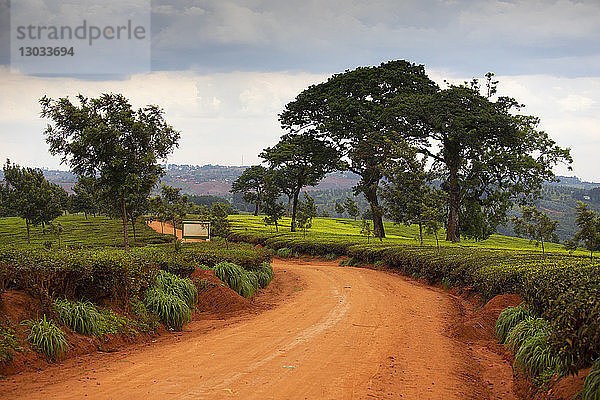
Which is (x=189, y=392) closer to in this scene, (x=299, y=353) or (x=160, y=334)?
(x=299, y=353)

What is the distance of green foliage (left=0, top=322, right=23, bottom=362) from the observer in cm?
587

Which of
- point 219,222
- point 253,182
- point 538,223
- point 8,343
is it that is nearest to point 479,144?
point 538,223

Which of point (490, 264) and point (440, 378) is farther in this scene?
point (490, 264)

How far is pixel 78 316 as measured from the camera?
7301 mm

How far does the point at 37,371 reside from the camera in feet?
19.8

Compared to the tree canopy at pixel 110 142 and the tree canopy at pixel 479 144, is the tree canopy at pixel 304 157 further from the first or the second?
the tree canopy at pixel 110 142

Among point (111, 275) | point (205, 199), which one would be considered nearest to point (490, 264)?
point (111, 275)

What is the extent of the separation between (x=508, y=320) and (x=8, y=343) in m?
8.40

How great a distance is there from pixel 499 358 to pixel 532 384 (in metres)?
1.82

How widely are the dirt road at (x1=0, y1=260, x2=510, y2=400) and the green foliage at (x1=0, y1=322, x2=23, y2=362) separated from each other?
1.29ft

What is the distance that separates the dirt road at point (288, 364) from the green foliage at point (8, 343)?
39 centimetres

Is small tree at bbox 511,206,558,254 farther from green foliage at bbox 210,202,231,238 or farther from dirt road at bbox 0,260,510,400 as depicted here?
green foliage at bbox 210,202,231,238

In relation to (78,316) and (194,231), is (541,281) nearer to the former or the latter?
(78,316)

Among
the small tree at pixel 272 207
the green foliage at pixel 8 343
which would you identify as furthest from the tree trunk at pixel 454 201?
the green foliage at pixel 8 343
